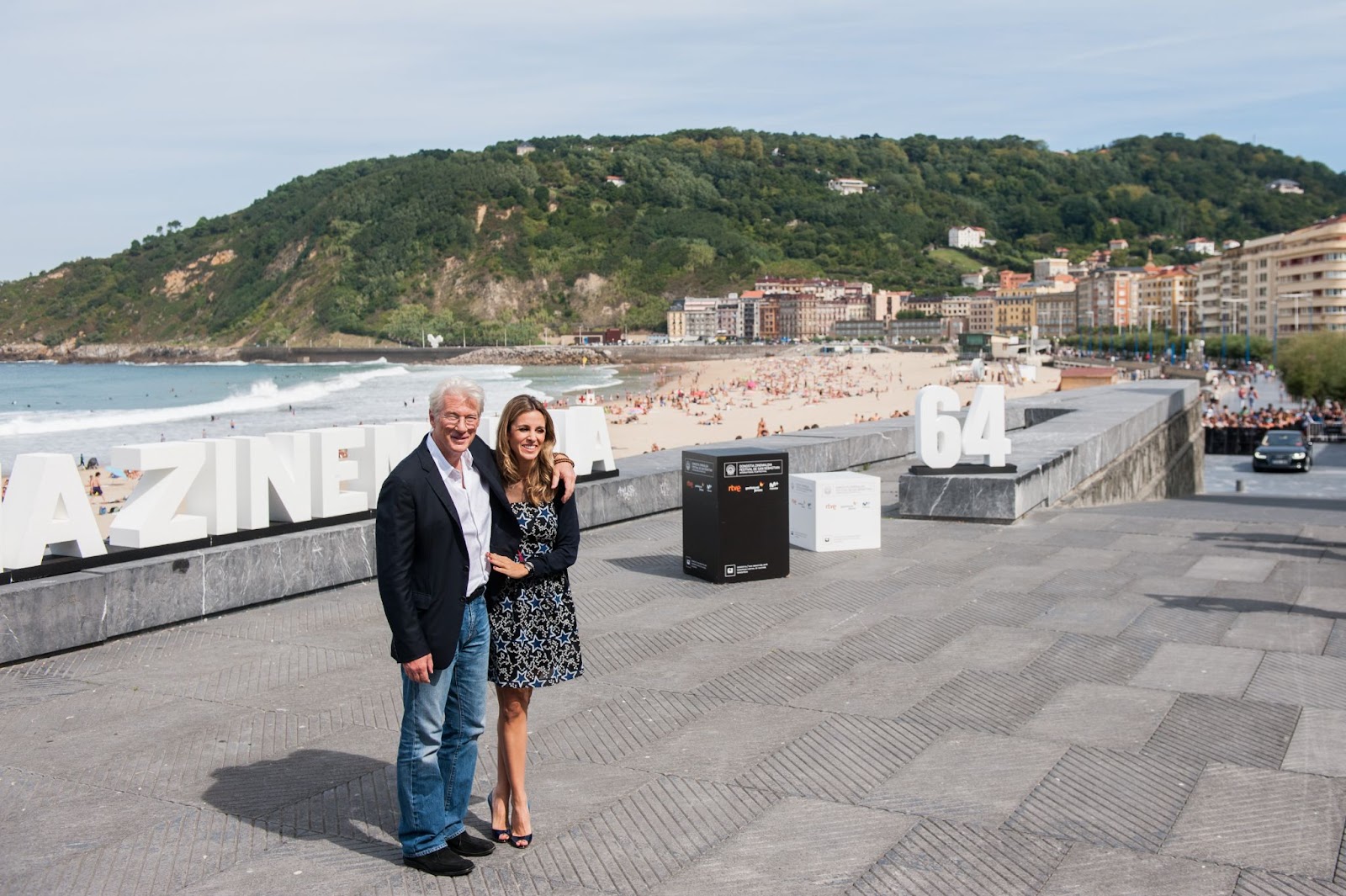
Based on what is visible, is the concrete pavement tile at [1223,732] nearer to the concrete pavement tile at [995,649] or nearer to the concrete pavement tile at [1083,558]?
the concrete pavement tile at [995,649]

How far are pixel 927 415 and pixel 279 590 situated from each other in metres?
6.02

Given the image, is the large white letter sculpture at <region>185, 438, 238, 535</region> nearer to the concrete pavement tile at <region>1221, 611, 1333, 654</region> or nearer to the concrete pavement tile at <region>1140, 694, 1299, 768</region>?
the concrete pavement tile at <region>1140, 694, 1299, 768</region>

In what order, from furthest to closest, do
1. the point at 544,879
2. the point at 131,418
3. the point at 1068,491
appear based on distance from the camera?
the point at 131,418
the point at 1068,491
the point at 544,879

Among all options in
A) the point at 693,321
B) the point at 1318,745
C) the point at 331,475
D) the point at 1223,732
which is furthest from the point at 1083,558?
the point at 693,321

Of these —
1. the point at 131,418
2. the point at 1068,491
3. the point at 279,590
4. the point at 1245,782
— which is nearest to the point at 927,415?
the point at 1068,491

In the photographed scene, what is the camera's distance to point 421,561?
357 cm

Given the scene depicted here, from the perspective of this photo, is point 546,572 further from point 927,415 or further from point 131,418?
point 131,418

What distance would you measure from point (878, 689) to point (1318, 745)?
1819 millimetres

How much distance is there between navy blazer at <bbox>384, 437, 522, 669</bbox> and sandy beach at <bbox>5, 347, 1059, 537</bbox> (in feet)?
33.7

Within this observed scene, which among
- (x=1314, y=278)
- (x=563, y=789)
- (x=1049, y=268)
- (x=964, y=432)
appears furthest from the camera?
(x=1049, y=268)

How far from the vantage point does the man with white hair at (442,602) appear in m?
3.54

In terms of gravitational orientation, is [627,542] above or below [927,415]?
below

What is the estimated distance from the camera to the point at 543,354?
134875mm

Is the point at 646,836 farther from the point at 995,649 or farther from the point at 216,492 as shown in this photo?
the point at 216,492
